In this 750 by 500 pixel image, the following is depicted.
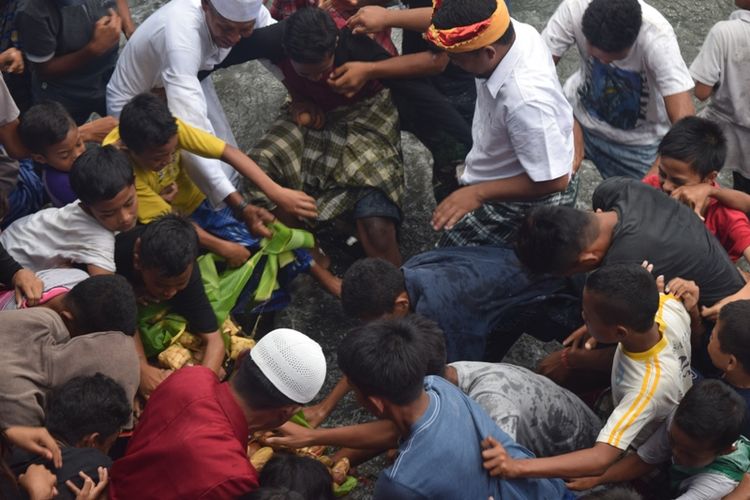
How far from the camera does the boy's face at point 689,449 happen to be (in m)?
3.17

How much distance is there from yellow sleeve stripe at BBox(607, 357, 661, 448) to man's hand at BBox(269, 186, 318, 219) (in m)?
1.73

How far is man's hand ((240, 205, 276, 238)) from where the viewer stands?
4.44m

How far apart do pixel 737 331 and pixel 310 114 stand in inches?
96.3

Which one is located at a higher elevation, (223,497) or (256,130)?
(223,497)

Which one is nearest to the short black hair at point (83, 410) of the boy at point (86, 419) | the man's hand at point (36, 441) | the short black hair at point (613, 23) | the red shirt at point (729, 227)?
the boy at point (86, 419)

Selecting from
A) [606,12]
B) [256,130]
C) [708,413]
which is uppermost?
[606,12]

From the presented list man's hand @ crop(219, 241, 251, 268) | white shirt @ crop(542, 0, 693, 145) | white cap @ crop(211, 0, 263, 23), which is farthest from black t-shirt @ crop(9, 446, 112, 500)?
white shirt @ crop(542, 0, 693, 145)

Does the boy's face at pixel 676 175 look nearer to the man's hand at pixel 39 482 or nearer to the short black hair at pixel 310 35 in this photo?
the short black hair at pixel 310 35

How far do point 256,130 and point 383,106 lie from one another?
142 centimetres

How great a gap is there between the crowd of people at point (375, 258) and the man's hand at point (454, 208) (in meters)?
0.01

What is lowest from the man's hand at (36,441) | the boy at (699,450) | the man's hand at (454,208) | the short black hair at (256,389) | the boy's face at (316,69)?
the boy at (699,450)

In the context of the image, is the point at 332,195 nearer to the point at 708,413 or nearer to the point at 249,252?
the point at 249,252

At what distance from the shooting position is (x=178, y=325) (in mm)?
3965

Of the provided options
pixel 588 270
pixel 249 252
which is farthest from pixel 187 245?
pixel 588 270
